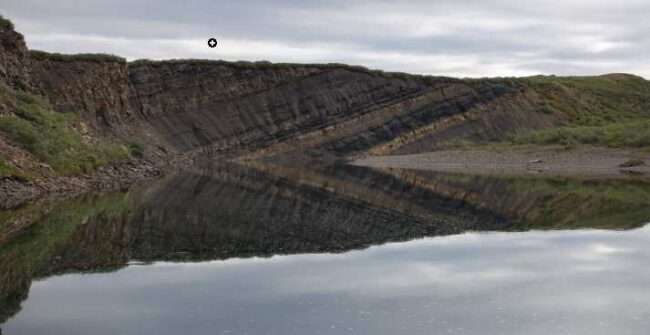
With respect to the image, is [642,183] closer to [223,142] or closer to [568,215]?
[568,215]

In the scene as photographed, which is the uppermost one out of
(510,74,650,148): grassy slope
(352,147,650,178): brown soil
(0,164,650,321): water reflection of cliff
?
(510,74,650,148): grassy slope

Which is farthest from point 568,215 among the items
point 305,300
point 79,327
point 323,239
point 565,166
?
point 565,166

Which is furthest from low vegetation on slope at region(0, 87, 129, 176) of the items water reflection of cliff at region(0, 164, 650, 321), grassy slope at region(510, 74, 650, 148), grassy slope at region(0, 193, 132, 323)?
grassy slope at region(510, 74, 650, 148)

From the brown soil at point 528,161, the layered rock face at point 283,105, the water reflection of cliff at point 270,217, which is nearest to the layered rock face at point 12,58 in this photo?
the layered rock face at point 283,105

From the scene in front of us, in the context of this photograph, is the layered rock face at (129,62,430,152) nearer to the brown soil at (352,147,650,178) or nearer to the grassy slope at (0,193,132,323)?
the brown soil at (352,147,650,178)

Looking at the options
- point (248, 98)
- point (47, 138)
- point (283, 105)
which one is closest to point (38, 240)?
point (47, 138)

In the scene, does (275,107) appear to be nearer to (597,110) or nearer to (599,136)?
(599,136)
